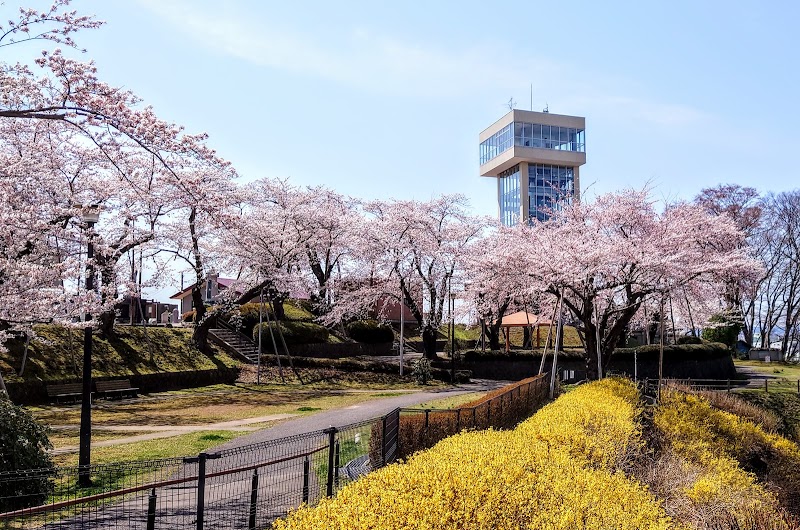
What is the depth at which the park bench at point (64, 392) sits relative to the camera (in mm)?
22359

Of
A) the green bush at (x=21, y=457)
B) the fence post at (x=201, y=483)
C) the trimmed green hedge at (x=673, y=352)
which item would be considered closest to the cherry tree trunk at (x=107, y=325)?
the green bush at (x=21, y=457)

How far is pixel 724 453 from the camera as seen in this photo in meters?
14.8

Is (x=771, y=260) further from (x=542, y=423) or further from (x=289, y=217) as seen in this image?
(x=542, y=423)

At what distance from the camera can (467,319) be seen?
128ft

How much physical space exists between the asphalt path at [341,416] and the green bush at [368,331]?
13.1m

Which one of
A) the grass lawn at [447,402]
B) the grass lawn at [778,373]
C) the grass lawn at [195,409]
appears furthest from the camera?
the grass lawn at [778,373]

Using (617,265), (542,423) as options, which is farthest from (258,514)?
(617,265)

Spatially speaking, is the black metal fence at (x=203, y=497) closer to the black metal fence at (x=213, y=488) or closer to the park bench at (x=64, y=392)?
the black metal fence at (x=213, y=488)

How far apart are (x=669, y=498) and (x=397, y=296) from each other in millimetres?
28803

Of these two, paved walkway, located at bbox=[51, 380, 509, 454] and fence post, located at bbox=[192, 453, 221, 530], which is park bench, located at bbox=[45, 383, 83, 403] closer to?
paved walkway, located at bbox=[51, 380, 509, 454]

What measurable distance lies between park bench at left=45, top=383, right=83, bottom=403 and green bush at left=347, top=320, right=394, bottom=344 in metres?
20.9

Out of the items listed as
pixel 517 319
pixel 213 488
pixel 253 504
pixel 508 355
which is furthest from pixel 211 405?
pixel 517 319

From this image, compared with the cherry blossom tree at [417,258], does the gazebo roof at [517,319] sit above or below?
below

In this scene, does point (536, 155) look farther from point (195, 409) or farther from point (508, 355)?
point (195, 409)
